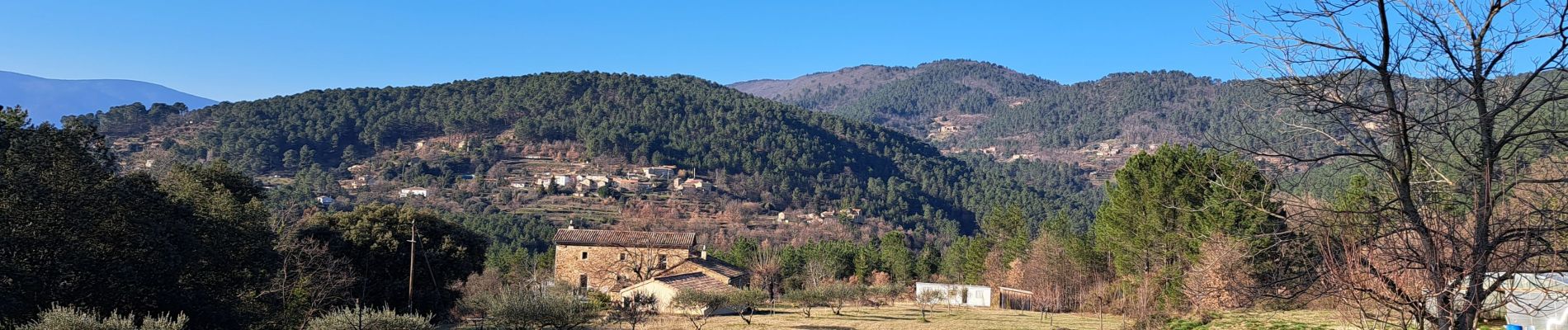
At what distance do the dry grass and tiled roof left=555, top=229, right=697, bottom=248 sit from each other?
9056mm

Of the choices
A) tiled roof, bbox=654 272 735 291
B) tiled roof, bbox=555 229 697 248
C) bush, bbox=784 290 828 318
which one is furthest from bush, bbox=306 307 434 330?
tiled roof, bbox=555 229 697 248

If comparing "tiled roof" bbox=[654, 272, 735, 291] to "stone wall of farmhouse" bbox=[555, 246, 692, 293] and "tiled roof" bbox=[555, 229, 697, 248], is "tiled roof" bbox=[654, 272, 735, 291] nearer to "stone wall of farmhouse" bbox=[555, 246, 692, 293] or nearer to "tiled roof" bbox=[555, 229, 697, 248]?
"stone wall of farmhouse" bbox=[555, 246, 692, 293]

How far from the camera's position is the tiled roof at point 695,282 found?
35062 millimetres

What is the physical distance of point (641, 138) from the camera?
127000 millimetres

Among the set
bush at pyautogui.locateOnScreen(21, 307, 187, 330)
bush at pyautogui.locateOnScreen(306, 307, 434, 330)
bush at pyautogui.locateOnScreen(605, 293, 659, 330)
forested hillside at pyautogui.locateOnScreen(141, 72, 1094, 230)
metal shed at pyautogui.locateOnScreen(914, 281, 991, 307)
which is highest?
forested hillside at pyautogui.locateOnScreen(141, 72, 1094, 230)

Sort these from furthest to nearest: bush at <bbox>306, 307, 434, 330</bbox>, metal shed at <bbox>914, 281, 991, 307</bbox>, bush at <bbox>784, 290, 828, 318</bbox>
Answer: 1. metal shed at <bbox>914, 281, 991, 307</bbox>
2. bush at <bbox>784, 290, 828, 318</bbox>
3. bush at <bbox>306, 307, 434, 330</bbox>

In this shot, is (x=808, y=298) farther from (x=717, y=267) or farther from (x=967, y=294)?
(x=967, y=294)

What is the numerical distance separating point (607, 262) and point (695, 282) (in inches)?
381

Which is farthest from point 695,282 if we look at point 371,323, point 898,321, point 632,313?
point 371,323

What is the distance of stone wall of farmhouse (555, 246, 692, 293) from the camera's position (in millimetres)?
45531

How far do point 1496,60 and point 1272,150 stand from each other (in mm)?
1186

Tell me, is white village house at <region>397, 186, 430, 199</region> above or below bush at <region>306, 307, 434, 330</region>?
below

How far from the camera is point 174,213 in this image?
1870cm

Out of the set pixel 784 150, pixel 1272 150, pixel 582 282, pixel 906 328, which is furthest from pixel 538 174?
pixel 1272 150
